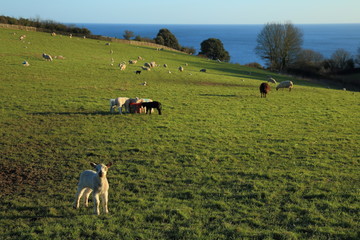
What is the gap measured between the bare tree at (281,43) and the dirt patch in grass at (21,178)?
239 feet

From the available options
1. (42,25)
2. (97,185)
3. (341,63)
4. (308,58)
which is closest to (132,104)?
(97,185)

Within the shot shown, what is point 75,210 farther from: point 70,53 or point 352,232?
point 70,53

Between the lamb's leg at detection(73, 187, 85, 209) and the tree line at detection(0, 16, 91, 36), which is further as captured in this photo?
the tree line at detection(0, 16, 91, 36)

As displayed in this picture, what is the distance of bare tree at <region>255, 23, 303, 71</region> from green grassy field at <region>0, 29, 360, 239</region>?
169 feet

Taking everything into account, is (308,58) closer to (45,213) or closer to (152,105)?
(152,105)

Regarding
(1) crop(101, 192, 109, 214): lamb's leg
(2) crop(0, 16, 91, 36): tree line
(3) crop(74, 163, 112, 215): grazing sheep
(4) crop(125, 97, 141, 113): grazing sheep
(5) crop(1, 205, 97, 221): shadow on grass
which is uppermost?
(2) crop(0, 16, 91, 36): tree line

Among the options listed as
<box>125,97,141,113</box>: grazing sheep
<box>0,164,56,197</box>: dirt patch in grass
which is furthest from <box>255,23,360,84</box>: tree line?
<box>0,164,56,197</box>: dirt patch in grass

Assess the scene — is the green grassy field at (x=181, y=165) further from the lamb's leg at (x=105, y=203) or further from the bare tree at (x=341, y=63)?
the bare tree at (x=341, y=63)

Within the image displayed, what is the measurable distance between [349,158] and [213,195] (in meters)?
7.75

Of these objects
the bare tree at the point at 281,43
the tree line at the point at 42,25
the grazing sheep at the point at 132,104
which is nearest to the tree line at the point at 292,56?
the bare tree at the point at 281,43

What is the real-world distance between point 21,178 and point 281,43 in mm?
74961

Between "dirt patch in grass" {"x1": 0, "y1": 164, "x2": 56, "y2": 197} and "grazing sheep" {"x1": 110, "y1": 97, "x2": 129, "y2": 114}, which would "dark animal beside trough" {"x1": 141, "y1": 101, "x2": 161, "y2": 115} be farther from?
"dirt patch in grass" {"x1": 0, "y1": 164, "x2": 56, "y2": 197}

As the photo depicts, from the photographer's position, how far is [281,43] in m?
76.3

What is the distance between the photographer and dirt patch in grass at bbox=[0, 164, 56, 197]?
10.8 metres
